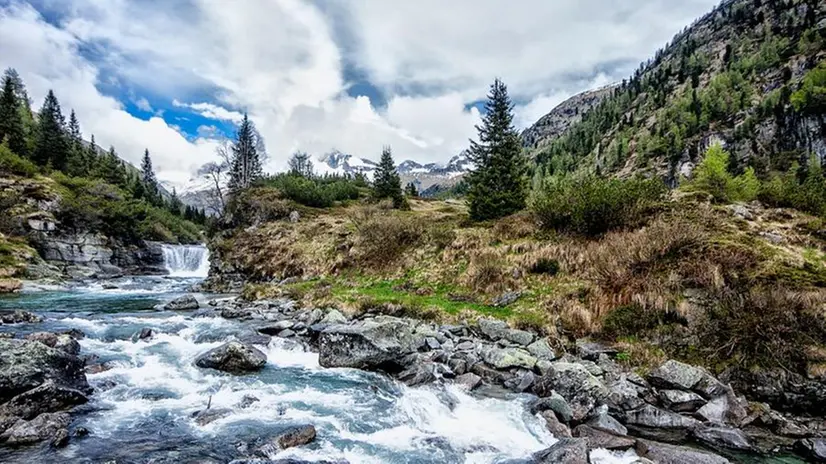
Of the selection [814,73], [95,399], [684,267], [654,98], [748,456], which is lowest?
[748,456]

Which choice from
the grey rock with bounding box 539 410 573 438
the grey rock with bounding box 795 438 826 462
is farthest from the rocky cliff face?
the grey rock with bounding box 795 438 826 462

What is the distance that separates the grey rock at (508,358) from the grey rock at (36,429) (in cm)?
995

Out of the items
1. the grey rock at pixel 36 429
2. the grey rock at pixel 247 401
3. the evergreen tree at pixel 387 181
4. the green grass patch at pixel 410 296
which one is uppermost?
the evergreen tree at pixel 387 181

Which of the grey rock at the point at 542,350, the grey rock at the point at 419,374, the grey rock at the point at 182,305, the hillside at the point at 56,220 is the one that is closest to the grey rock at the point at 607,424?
the grey rock at the point at 542,350

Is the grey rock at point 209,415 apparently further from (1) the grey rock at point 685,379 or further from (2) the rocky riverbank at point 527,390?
(1) the grey rock at point 685,379

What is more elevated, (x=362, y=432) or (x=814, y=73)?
(x=814, y=73)

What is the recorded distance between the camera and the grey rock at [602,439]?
25.3 feet

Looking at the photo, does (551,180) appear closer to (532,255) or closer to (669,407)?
(532,255)

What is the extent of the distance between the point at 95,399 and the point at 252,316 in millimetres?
10144

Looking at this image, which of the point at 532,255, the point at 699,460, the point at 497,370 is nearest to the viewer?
the point at 699,460

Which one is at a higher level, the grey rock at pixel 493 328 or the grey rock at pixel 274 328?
the grey rock at pixel 493 328

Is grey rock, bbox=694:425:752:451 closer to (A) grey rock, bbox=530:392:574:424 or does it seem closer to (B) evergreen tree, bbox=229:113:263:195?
(A) grey rock, bbox=530:392:574:424

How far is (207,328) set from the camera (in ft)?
54.9

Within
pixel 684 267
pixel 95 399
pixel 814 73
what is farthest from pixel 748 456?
pixel 814 73
